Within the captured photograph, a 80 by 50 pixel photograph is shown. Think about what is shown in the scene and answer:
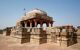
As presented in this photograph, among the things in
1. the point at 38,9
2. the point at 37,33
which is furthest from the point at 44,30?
the point at 38,9

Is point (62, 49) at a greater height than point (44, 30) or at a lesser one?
lesser

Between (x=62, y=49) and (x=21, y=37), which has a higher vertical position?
(x=21, y=37)

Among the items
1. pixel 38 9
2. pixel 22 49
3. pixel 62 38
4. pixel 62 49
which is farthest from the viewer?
pixel 38 9

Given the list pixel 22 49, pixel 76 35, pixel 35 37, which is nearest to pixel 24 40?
pixel 35 37

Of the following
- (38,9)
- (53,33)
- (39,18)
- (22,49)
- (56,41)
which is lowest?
(22,49)

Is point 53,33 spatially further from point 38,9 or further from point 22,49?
point 38,9

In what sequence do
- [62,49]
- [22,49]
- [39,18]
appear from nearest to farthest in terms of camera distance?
[62,49] < [22,49] < [39,18]

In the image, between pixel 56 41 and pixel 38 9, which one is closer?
pixel 56 41

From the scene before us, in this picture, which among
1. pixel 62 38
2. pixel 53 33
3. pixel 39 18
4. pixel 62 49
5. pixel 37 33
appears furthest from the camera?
pixel 39 18

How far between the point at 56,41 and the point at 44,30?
2.06 m

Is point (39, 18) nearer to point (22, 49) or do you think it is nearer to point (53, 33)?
point (53, 33)

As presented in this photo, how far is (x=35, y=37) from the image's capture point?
10953 millimetres

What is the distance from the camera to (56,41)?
9672 millimetres

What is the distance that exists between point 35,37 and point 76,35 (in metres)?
4.05
